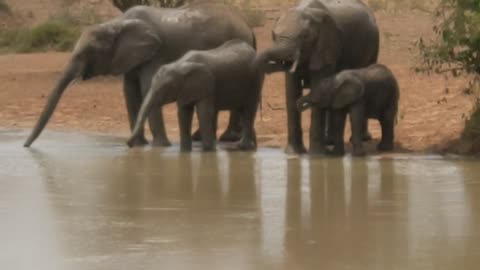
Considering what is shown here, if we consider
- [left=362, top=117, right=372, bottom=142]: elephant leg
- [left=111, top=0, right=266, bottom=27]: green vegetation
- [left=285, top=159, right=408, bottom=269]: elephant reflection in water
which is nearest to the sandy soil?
[left=362, top=117, right=372, bottom=142]: elephant leg

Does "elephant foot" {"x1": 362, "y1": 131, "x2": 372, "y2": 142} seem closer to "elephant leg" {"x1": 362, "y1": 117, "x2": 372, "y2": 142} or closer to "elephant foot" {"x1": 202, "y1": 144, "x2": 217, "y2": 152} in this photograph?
"elephant leg" {"x1": 362, "y1": 117, "x2": 372, "y2": 142}

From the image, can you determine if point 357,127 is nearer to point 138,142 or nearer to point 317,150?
point 317,150

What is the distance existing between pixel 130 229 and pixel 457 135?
6.12 m

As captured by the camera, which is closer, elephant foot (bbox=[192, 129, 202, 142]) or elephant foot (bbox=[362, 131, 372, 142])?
elephant foot (bbox=[362, 131, 372, 142])

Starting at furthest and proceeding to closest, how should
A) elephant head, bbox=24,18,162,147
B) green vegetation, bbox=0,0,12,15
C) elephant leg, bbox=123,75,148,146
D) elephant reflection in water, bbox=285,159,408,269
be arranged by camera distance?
1. green vegetation, bbox=0,0,12,15
2. elephant leg, bbox=123,75,148,146
3. elephant head, bbox=24,18,162,147
4. elephant reflection in water, bbox=285,159,408,269

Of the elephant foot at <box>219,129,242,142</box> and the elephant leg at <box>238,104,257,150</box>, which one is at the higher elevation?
the elephant leg at <box>238,104,257,150</box>

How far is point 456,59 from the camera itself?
1345 cm

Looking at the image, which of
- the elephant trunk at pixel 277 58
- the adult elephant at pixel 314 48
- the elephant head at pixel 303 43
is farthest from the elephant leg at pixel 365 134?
the elephant trunk at pixel 277 58

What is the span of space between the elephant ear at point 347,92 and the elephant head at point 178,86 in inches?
57.0

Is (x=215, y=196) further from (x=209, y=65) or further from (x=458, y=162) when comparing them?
Answer: (x=209, y=65)

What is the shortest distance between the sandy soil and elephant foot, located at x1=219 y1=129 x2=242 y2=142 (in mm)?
264

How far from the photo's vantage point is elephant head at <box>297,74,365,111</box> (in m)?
13.2

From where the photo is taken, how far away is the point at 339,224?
29.1 ft

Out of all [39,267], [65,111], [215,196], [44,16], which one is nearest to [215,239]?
[39,267]
